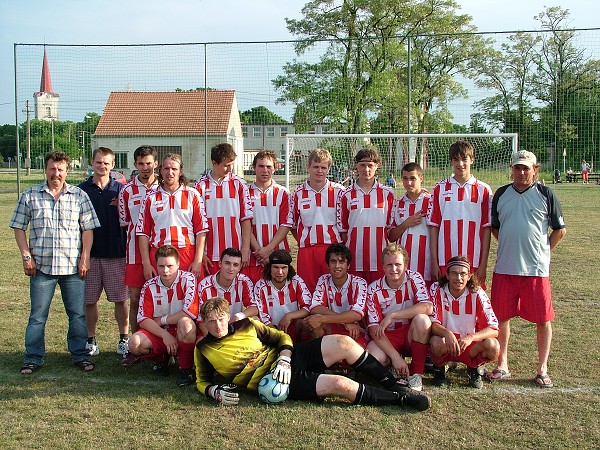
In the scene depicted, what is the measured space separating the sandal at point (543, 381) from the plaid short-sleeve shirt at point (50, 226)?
347 centimetres

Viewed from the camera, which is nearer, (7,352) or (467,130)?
(7,352)

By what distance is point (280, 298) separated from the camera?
4.66 metres

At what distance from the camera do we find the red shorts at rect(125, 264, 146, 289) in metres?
4.82

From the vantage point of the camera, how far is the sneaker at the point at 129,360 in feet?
15.3

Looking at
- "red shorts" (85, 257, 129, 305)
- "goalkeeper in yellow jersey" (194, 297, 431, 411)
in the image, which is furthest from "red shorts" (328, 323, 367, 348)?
"red shorts" (85, 257, 129, 305)

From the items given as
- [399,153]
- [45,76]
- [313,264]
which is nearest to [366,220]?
[313,264]

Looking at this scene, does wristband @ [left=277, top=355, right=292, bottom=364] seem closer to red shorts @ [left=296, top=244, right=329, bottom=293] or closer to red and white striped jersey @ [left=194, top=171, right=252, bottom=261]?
red shorts @ [left=296, top=244, right=329, bottom=293]

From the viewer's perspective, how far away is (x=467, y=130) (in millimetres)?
12930

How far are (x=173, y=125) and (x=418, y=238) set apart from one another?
35.4ft

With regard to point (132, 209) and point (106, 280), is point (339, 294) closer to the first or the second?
point (132, 209)

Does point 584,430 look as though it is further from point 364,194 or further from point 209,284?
point 209,284

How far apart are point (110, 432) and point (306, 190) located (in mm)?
2425

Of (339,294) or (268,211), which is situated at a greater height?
(268,211)

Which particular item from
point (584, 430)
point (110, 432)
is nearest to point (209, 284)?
point (110, 432)
